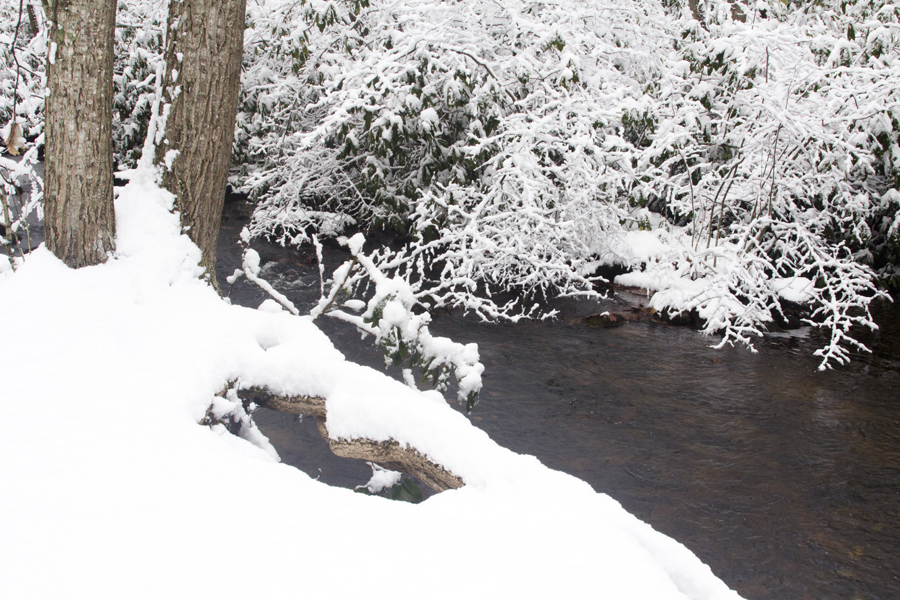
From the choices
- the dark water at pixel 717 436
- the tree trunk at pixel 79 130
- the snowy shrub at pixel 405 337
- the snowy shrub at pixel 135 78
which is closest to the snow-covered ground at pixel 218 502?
the tree trunk at pixel 79 130

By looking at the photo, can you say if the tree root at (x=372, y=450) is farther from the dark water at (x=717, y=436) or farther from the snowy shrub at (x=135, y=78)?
the snowy shrub at (x=135, y=78)

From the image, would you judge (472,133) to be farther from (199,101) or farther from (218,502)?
(218,502)

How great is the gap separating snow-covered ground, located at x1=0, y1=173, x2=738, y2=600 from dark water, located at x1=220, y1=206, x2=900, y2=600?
2133 mm

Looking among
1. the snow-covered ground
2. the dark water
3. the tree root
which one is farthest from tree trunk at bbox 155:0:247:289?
the dark water

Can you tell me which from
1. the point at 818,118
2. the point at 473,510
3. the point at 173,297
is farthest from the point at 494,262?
the point at 473,510

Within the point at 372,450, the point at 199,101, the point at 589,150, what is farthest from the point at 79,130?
the point at 589,150

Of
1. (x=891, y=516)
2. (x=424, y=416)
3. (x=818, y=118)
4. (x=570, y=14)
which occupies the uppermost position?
(x=570, y=14)

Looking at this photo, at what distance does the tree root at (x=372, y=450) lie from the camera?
2.20 m

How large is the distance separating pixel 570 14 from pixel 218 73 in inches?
259

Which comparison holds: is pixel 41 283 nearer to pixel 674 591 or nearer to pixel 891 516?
pixel 674 591

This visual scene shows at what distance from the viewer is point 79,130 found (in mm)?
2664

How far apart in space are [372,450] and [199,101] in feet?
5.99

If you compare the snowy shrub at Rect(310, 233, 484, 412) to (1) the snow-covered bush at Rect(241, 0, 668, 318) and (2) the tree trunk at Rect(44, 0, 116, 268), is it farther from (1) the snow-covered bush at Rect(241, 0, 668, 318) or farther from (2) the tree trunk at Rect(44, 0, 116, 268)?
(1) the snow-covered bush at Rect(241, 0, 668, 318)

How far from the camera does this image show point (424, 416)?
88.0 inches
